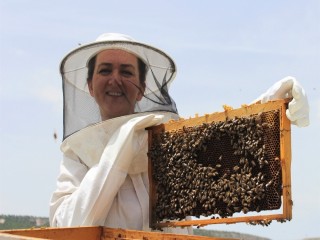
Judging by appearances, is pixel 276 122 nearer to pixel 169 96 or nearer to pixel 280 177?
pixel 280 177

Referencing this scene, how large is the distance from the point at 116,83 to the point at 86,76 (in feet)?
1.70

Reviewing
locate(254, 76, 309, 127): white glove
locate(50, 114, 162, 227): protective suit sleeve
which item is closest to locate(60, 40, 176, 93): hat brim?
locate(50, 114, 162, 227): protective suit sleeve

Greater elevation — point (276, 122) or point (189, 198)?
point (276, 122)

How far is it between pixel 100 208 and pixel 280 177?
1.39 m

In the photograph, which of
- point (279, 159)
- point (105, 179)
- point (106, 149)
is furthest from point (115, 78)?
point (279, 159)

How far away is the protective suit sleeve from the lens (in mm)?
3766

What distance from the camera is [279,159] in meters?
3.13

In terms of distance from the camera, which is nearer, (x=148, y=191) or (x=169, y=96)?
(x=148, y=191)

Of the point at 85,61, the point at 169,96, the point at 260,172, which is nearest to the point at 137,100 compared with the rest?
the point at 169,96

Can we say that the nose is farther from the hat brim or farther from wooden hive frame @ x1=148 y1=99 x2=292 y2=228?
wooden hive frame @ x1=148 y1=99 x2=292 y2=228

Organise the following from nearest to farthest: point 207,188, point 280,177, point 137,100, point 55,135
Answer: point 280,177 → point 207,188 → point 137,100 → point 55,135

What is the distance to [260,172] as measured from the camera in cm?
322

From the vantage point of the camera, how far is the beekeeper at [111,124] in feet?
12.4

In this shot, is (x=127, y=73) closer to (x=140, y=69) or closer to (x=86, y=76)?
(x=140, y=69)
